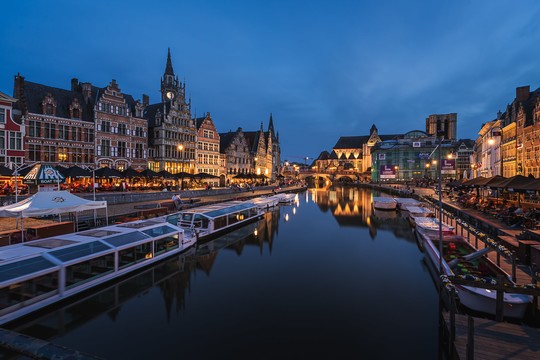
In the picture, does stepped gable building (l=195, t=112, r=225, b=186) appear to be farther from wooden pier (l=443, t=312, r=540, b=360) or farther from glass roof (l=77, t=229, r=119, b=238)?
wooden pier (l=443, t=312, r=540, b=360)

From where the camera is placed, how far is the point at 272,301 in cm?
1388

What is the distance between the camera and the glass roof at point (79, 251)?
1227cm

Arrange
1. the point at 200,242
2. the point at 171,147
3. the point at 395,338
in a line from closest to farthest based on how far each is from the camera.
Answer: the point at 395,338 → the point at 200,242 → the point at 171,147

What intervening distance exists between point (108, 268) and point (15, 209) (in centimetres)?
645

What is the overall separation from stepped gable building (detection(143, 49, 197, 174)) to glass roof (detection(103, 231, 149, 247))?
40.4 m

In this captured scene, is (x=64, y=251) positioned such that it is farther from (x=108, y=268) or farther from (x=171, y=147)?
(x=171, y=147)

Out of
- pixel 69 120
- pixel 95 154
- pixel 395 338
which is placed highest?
pixel 69 120

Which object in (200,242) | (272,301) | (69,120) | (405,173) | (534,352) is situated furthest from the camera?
(405,173)

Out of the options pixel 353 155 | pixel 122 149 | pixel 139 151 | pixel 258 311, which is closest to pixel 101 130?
pixel 122 149

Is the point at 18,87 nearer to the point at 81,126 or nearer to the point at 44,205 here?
the point at 81,126

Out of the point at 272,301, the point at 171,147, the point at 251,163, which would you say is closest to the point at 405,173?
the point at 251,163

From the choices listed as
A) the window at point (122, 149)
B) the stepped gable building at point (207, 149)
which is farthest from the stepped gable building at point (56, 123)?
the stepped gable building at point (207, 149)

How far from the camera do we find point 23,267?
1084cm

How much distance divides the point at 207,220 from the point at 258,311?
44.8ft
